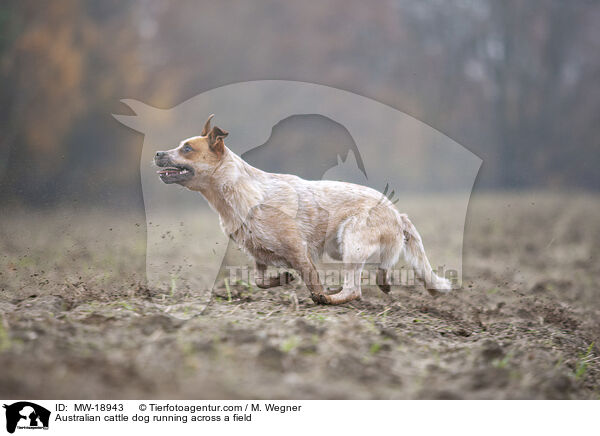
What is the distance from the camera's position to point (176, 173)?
146 inches

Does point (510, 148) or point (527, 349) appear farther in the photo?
point (510, 148)

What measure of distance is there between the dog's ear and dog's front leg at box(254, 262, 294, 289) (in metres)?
1.04

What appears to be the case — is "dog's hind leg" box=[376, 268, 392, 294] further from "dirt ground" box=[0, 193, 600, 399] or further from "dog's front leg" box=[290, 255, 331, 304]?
"dog's front leg" box=[290, 255, 331, 304]

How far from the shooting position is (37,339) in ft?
8.14

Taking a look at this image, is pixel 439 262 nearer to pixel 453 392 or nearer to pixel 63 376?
pixel 453 392

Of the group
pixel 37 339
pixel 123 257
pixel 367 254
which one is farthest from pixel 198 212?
pixel 37 339

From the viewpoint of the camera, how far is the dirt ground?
2.21 meters

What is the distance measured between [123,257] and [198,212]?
2251 millimetres

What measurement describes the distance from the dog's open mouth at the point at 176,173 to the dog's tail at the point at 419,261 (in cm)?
190
